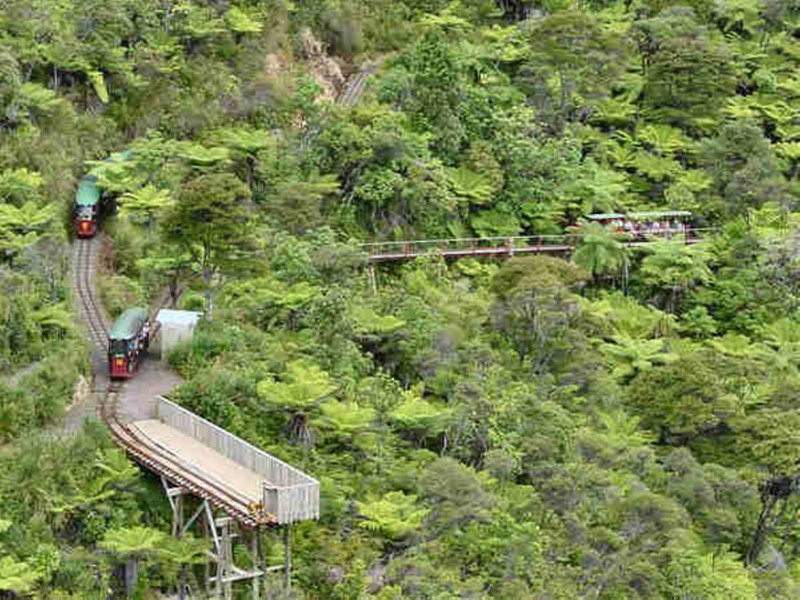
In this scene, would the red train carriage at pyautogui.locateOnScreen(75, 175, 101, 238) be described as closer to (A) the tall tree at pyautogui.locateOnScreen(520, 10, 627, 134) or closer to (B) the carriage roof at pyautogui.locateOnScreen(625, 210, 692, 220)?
(B) the carriage roof at pyautogui.locateOnScreen(625, 210, 692, 220)

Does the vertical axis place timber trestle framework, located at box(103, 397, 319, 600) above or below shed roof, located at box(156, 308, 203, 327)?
below

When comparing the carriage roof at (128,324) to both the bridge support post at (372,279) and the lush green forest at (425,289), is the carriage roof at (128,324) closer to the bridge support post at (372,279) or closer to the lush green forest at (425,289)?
the lush green forest at (425,289)

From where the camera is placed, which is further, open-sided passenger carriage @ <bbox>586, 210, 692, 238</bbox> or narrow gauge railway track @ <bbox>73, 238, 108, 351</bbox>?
open-sided passenger carriage @ <bbox>586, 210, 692, 238</bbox>

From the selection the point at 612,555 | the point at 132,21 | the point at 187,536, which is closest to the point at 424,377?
the point at 612,555

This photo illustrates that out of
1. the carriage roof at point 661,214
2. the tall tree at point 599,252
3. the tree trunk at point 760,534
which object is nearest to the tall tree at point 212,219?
the tree trunk at point 760,534

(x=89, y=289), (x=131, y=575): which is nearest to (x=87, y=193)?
(x=89, y=289)

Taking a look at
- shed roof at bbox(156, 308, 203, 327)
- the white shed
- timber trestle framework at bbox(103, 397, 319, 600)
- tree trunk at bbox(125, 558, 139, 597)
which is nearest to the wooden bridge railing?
shed roof at bbox(156, 308, 203, 327)

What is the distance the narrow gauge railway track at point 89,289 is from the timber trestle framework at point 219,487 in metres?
3.51

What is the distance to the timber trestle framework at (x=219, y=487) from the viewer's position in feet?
85.7

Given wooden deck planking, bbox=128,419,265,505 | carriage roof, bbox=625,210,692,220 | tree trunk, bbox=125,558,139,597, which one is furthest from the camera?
carriage roof, bbox=625,210,692,220

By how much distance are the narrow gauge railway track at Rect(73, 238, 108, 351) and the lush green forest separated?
1.70 ft

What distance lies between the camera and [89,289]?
36.2 m

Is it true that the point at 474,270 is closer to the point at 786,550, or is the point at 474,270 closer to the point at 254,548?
the point at 786,550

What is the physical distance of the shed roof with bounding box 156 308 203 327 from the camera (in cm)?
3356
